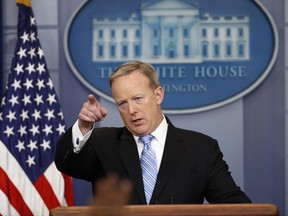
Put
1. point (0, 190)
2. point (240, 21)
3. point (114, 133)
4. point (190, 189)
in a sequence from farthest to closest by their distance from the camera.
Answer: point (240, 21), point (0, 190), point (114, 133), point (190, 189)

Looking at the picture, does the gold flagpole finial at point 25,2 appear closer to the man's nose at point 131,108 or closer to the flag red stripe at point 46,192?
the flag red stripe at point 46,192

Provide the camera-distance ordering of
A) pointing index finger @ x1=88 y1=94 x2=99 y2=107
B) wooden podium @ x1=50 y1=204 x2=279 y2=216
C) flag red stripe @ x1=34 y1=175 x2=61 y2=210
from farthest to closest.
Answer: flag red stripe @ x1=34 y1=175 x2=61 y2=210
pointing index finger @ x1=88 y1=94 x2=99 y2=107
wooden podium @ x1=50 y1=204 x2=279 y2=216

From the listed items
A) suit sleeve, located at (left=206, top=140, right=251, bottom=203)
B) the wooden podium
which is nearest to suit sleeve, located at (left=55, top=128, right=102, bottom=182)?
suit sleeve, located at (left=206, top=140, right=251, bottom=203)

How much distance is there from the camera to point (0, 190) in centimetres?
305

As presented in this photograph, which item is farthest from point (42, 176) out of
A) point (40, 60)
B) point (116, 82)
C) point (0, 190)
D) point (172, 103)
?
point (116, 82)

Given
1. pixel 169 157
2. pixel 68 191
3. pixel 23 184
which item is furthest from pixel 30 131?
pixel 169 157

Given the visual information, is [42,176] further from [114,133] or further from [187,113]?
[114,133]

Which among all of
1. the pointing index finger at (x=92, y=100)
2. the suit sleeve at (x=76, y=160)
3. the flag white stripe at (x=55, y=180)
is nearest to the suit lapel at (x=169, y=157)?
the suit sleeve at (x=76, y=160)

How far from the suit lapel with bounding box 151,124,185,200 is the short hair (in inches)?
7.3

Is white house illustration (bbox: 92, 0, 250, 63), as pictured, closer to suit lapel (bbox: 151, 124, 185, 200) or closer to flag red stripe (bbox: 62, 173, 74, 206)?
flag red stripe (bbox: 62, 173, 74, 206)

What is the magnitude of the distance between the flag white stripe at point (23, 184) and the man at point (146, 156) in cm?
128

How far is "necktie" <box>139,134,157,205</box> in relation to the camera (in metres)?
1.80

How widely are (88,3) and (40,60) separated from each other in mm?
488

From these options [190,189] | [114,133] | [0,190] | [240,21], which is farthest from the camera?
[240,21]
